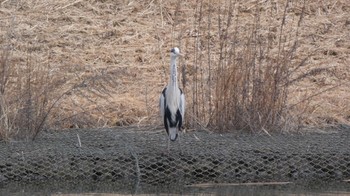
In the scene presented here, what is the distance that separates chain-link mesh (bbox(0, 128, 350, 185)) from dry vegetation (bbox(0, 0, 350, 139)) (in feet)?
1.59

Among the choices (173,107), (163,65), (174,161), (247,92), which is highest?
(163,65)

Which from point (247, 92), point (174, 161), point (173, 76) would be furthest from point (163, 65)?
point (174, 161)

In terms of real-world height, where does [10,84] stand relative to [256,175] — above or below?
above

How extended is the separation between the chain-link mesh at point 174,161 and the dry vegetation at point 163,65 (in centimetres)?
48

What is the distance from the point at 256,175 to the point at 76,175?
69.3 inches

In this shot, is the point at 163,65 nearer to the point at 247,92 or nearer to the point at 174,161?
the point at 247,92

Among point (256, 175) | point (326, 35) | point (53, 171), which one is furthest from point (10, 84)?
point (326, 35)

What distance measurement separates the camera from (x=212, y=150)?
9922mm

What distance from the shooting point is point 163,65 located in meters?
12.6

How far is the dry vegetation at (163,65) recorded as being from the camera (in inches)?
415

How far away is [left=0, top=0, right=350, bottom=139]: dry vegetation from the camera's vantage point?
415 inches

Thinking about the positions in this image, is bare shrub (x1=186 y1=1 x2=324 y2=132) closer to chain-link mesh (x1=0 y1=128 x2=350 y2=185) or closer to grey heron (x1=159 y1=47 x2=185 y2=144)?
chain-link mesh (x1=0 y1=128 x2=350 y2=185)

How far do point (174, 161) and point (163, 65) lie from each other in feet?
10.2

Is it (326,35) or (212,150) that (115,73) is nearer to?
(212,150)
